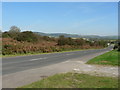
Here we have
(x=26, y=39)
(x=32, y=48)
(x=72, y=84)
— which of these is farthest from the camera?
(x=26, y=39)

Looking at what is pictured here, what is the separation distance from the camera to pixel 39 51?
31.8 m

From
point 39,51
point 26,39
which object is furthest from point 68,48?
point 39,51

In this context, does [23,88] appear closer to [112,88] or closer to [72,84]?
[72,84]

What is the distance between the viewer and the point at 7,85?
6422 mm

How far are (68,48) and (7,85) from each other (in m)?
39.8

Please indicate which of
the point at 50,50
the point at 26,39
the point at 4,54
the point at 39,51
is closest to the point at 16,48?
the point at 4,54

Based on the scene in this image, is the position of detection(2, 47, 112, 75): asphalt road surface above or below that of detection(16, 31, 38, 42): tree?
below

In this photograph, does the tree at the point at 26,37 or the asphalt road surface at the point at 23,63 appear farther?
the tree at the point at 26,37

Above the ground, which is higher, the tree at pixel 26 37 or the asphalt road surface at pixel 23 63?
the tree at pixel 26 37

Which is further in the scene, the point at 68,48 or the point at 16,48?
the point at 68,48

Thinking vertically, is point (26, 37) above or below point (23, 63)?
above

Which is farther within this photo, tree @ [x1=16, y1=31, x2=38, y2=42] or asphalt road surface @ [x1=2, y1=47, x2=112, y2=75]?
tree @ [x1=16, y1=31, x2=38, y2=42]

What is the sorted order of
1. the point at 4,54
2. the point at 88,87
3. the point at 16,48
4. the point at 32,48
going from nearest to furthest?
the point at 88,87, the point at 4,54, the point at 16,48, the point at 32,48

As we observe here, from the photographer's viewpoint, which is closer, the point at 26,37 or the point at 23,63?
the point at 23,63
